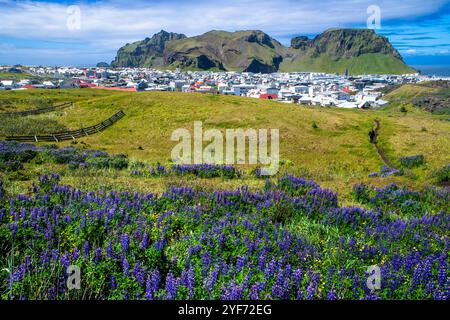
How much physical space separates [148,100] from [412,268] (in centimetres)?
6252

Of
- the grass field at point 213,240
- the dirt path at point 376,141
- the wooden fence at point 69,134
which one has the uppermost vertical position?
the grass field at point 213,240

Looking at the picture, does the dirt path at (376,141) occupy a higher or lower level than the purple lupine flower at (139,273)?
lower

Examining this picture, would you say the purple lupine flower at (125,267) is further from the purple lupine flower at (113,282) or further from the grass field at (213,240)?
the purple lupine flower at (113,282)

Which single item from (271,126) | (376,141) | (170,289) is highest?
(170,289)

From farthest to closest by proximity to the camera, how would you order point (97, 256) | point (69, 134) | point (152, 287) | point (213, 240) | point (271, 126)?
point (271, 126)
point (69, 134)
point (213, 240)
point (97, 256)
point (152, 287)

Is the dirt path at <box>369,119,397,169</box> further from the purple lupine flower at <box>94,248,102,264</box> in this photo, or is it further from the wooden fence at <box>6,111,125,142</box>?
the wooden fence at <box>6,111,125,142</box>

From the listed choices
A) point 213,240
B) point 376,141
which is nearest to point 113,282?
point 213,240

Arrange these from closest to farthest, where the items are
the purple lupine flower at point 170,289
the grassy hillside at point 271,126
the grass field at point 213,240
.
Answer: the purple lupine flower at point 170,289, the grass field at point 213,240, the grassy hillside at point 271,126

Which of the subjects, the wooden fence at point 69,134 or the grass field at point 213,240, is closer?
the grass field at point 213,240

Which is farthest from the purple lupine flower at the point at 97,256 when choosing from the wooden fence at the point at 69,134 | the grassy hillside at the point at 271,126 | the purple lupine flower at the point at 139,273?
the wooden fence at the point at 69,134

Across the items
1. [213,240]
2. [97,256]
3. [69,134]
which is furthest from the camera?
[69,134]

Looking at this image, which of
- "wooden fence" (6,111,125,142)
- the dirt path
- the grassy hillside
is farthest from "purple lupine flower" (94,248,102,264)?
"wooden fence" (6,111,125,142)

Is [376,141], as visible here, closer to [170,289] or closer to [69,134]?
[69,134]
